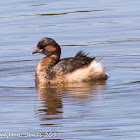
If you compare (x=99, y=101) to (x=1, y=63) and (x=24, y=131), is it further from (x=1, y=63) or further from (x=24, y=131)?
(x=1, y=63)

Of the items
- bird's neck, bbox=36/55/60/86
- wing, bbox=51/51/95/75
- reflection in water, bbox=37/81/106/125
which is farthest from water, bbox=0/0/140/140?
wing, bbox=51/51/95/75

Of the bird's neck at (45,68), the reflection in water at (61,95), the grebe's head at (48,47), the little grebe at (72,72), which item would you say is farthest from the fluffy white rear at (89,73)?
the grebe's head at (48,47)

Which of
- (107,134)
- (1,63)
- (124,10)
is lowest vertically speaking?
(107,134)

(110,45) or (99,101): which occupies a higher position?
(110,45)

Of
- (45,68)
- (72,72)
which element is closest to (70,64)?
(72,72)

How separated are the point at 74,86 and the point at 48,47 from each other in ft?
4.11

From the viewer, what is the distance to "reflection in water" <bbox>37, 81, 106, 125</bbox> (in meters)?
11.7

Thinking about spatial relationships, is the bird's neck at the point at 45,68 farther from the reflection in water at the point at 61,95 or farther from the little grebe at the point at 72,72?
the reflection in water at the point at 61,95

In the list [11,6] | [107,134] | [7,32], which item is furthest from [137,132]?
[11,6]

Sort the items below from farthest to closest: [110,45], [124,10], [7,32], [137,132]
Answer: [124,10] → [7,32] → [110,45] → [137,132]

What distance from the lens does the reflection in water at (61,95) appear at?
461 inches

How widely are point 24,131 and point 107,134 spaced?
123 cm

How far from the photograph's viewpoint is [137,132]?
10.2 metres

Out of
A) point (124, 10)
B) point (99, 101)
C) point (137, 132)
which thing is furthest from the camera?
point (124, 10)
